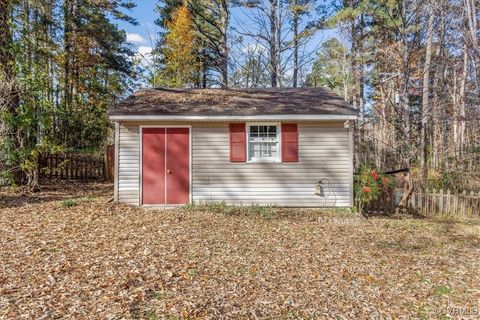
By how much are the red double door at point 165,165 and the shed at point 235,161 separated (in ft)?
0.09

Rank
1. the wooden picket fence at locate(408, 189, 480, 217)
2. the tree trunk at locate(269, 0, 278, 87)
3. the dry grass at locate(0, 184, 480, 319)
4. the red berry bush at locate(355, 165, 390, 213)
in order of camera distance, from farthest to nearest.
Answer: the tree trunk at locate(269, 0, 278, 87) < the wooden picket fence at locate(408, 189, 480, 217) < the red berry bush at locate(355, 165, 390, 213) < the dry grass at locate(0, 184, 480, 319)

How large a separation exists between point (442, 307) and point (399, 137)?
9.81m

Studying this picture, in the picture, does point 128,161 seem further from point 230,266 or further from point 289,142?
point 230,266

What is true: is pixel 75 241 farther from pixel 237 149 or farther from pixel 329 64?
pixel 329 64

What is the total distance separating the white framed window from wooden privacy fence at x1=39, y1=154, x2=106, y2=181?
8118mm

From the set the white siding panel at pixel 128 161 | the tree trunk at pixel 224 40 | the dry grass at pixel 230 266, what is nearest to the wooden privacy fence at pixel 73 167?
the white siding panel at pixel 128 161

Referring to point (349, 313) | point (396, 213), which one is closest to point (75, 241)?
point (349, 313)

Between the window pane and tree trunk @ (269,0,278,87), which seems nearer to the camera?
the window pane

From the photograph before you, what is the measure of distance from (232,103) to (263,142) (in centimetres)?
160

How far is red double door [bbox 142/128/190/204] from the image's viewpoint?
927 cm

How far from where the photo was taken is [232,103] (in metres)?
9.80

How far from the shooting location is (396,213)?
9.05m

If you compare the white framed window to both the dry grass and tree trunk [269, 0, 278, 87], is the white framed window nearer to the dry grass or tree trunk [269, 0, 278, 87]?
the dry grass

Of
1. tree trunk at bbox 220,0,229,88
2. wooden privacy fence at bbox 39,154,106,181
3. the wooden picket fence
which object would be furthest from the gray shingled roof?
tree trunk at bbox 220,0,229,88
